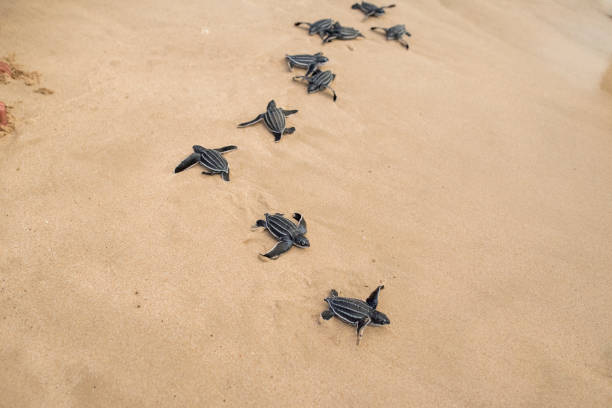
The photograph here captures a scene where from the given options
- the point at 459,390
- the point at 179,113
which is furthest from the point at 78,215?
the point at 459,390

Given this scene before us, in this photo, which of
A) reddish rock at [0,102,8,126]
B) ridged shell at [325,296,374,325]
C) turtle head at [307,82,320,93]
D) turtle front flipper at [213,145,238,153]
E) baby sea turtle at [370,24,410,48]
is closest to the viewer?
ridged shell at [325,296,374,325]

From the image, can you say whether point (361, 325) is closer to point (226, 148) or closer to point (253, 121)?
point (226, 148)

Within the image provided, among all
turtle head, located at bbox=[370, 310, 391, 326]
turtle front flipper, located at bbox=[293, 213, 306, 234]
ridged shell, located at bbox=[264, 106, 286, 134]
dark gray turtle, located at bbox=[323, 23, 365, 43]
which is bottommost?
turtle head, located at bbox=[370, 310, 391, 326]

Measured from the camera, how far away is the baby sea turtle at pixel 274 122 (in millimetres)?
2758

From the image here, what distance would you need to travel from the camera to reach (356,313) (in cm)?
179

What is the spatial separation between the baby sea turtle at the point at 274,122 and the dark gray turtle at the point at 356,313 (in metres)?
1.44

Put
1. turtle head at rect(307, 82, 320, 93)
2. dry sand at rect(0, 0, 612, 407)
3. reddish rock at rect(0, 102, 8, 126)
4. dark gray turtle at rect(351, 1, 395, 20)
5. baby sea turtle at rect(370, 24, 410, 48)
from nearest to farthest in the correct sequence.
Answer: dry sand at rect(0, 0, 612, 407), reddish rock at rect(0, 102, 8, 126), turtle head at rect(307, 82, 320, 93), baby sea turtle at rect(370, 24, 410, 48), dark gray turtle at rect(351, 1, 395, 20)

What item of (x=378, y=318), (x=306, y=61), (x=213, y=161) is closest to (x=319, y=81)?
(x=306, y=61)

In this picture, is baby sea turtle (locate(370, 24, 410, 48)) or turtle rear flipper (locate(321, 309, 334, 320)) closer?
turtle rear flipper (locate(321, 309, 334, 320))

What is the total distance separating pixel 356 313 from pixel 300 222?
67cm

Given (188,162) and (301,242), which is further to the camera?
(188,162)

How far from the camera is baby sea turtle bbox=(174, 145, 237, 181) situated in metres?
2.37

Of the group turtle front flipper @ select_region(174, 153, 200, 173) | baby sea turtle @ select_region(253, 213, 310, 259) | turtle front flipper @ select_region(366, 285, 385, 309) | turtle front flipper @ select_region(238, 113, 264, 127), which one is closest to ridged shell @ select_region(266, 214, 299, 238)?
baby sea turtle @ select_region(253, 213, 310, 259)

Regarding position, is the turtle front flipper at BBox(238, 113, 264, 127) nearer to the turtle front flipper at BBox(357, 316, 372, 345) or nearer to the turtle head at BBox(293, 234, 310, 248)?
the turtle head at BBox(293, 234, 310, 248)
